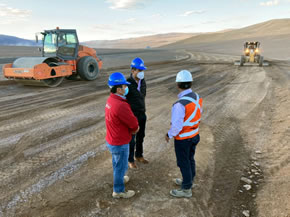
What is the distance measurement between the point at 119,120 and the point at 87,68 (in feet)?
33.1

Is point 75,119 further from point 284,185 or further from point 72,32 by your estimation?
point 72,32

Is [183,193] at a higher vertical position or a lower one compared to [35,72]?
lower

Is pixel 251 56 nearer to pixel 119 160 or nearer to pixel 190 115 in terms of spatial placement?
pixel 190 115

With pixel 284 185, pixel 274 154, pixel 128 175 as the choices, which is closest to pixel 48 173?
pixel 128 175

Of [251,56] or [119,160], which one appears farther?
[251,56]

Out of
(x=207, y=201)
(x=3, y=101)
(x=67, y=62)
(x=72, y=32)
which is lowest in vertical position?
(x=207, y=201)

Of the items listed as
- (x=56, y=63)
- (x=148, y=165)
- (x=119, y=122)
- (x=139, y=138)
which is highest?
(x=56, y=63)

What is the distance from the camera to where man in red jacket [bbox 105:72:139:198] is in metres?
2.84

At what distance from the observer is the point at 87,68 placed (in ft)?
40.2

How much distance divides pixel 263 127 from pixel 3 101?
9.26 m

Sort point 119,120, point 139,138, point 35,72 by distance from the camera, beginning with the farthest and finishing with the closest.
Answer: point 35,72, point 139,138, point 119,120

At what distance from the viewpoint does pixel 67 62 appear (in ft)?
38.8

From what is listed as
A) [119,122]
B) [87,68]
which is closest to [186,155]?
[119,122]

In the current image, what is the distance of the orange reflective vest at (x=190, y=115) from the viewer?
289 centimetres
